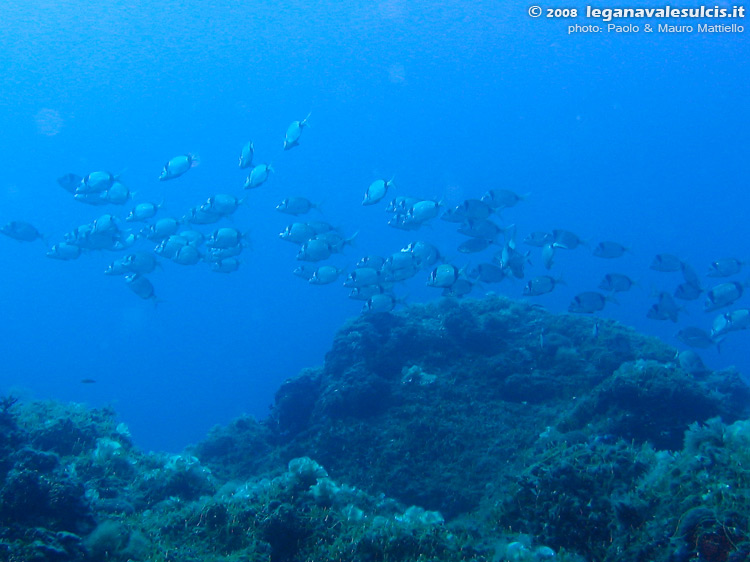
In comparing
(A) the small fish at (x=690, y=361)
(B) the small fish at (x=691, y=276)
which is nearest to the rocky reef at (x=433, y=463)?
(A) the small fish at (x=690, y=361)

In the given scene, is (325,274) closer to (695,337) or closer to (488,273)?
(488,273)

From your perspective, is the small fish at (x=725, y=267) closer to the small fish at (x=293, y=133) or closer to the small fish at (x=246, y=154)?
the small fish at (x=293, y=133)

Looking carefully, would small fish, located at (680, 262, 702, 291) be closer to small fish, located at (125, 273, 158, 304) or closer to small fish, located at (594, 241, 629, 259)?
small fish, located at (594, 241, 629, 259)

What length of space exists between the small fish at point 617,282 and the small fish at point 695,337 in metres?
2.67

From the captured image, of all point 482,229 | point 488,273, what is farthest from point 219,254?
point 488,273

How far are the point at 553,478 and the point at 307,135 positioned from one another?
120839 mm

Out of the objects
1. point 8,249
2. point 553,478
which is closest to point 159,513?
point 553,478

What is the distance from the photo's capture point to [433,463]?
29.6ft

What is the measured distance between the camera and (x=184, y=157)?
11.5 metres

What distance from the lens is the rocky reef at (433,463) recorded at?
440 cm

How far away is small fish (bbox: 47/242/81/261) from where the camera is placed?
12992 mm

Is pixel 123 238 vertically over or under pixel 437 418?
over

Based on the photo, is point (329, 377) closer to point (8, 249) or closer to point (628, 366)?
point (628, 366)

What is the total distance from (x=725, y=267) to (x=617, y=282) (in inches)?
114
